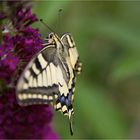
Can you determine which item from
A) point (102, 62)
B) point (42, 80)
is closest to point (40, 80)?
point (42, 80)

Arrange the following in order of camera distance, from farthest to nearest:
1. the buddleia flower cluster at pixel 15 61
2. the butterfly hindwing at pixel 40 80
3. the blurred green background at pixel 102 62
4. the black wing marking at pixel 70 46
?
1. the blurred green background at pixel 102 62
2. the black wing marking at pixel 70 46
3. the buddleia flower cluster at pixel 15 61
4. the butterfly hindwing at pixel 40 80

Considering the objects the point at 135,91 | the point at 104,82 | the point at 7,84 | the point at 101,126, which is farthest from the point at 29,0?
the point at 135,91

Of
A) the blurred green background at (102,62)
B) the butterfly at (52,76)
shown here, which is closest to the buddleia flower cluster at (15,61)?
the butterfly at (52,76)

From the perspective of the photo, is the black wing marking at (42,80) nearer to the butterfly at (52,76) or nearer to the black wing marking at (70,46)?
the butterfly at (52,76)

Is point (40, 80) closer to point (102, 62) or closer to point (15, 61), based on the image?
point (15, 61)

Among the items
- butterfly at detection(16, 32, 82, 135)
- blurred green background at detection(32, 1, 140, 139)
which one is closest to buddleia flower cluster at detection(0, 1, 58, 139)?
butterfly at detection(16, 32, 82, 135)

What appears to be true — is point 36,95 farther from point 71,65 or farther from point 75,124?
point 75,124
